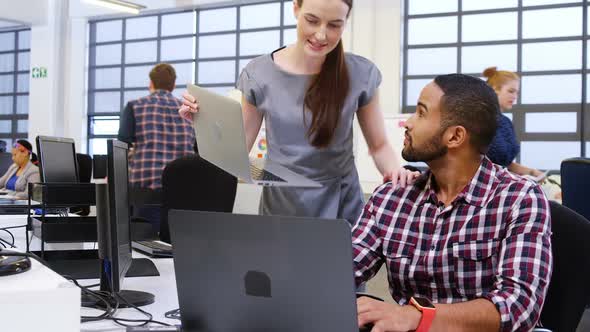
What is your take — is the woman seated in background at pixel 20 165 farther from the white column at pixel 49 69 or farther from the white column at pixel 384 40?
the white column at pixel 384 40

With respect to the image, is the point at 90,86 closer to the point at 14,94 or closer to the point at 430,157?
the point at 14,94

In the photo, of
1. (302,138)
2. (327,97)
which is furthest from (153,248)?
(327,97)

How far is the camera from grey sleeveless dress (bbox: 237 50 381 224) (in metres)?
1.72

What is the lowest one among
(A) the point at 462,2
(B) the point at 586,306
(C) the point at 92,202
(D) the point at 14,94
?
(B) the point at 586,306

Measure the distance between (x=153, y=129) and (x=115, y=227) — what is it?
243cm

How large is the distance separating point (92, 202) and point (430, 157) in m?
Result: 0.85

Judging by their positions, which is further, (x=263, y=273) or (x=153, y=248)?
(x=153, y=248)

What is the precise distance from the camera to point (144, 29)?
9336 mm

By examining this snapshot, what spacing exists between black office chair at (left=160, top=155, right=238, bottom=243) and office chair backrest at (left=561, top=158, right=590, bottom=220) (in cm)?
141

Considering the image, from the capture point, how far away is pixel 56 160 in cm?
212

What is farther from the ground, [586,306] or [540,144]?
[540,144]

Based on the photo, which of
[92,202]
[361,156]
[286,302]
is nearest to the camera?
[286,302]

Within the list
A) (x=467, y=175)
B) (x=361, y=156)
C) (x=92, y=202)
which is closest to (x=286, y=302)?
(x=467, y=175)

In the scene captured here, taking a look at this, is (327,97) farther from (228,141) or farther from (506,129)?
(506,129)
